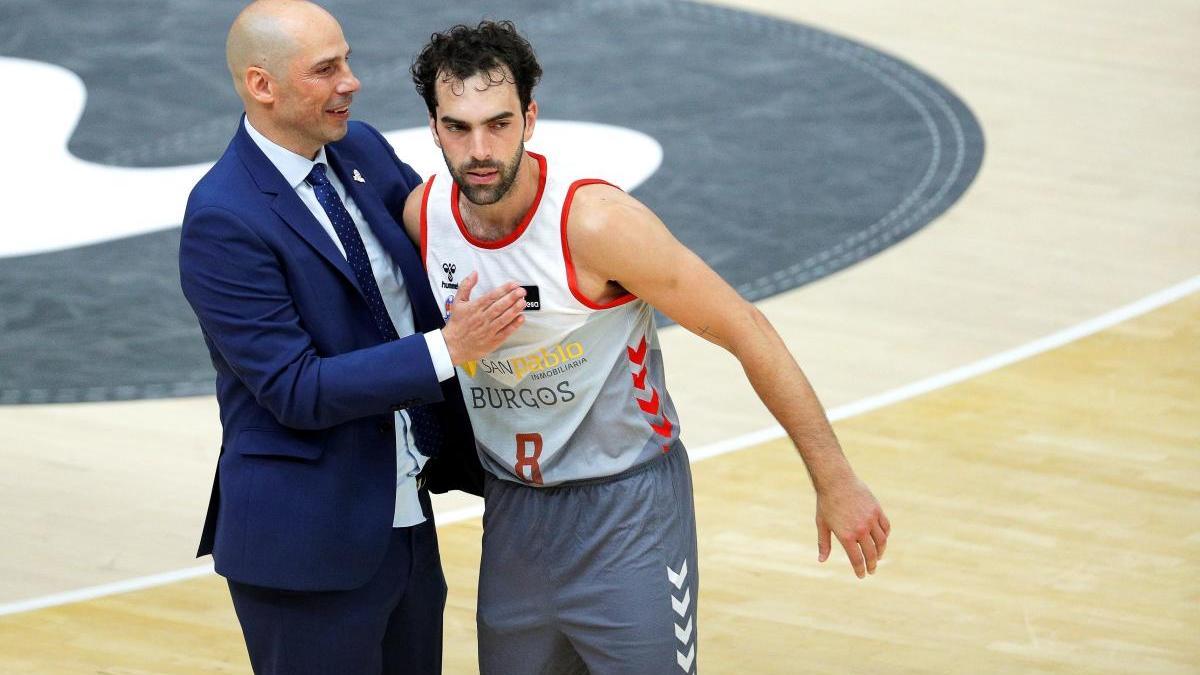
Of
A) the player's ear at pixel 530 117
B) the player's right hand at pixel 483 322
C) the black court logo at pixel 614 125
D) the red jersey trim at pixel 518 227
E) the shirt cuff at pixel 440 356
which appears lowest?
the black court logo at pixel 614 125

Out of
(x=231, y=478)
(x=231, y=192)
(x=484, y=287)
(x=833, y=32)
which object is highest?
(x=231, y=192)

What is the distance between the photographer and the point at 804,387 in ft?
10.9

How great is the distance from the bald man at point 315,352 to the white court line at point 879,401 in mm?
1631

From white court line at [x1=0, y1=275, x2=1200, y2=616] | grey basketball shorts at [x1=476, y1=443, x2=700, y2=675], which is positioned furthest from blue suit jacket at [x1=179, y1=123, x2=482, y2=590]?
white court line at [x1=0, y1=275, x2=1200, y2=616]

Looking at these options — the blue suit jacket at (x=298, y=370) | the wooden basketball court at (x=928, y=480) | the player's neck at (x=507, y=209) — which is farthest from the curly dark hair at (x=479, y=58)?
the wooden basketball court at (x=928, y=480)

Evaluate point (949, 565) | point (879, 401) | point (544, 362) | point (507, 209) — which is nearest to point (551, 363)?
point (544, 362)

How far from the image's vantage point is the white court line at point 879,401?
508 centimetres

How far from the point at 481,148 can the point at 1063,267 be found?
4490mm

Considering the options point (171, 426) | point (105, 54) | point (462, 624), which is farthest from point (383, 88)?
point (462, 624)

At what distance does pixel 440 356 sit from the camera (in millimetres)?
3205

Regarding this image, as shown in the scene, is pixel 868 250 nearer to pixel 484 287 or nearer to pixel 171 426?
pixel 171 426

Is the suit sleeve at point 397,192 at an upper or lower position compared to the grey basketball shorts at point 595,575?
upper

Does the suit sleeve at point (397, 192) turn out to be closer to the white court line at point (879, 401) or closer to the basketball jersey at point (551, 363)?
the basketball jersey at point (551, 363)

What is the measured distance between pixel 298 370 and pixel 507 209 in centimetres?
46
